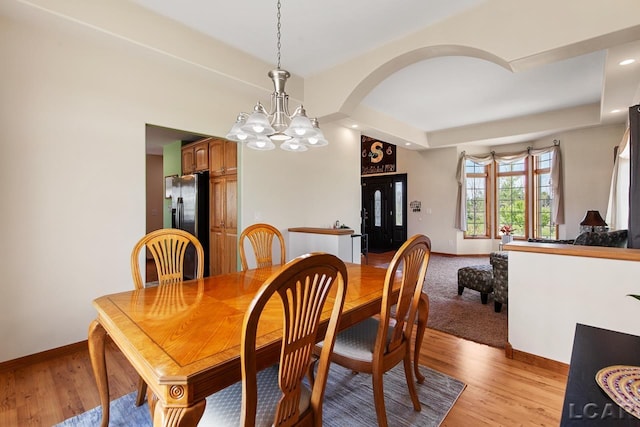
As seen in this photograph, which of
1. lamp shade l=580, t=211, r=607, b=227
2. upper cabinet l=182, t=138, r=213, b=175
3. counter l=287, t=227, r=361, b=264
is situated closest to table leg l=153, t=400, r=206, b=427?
counter l=287, t=227, r=361, b=264

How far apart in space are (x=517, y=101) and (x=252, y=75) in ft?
14.1

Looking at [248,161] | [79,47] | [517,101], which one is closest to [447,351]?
[248,161]

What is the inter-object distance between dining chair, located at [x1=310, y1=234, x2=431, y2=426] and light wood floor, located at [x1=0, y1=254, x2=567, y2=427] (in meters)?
0.49

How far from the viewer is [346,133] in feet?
16.8

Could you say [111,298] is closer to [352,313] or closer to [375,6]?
[352,313]

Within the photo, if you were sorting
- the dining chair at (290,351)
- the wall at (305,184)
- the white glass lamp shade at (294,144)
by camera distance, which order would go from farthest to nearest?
the wall at (305,184)
the white glass lamp shade at (294,144)
the dining chair at (290,351)

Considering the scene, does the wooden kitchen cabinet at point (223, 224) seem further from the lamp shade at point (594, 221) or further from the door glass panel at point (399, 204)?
the door glass panel at point (399, 204)

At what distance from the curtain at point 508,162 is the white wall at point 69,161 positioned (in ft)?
19.3

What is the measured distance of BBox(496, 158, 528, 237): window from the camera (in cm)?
674

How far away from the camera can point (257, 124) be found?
178cm

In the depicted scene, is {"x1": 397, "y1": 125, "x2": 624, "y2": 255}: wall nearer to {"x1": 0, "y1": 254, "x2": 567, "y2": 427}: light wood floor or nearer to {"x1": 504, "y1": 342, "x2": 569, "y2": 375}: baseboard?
{"x1": 504, "y1": 342, "x2": 569, "y2": 375}: baseboard

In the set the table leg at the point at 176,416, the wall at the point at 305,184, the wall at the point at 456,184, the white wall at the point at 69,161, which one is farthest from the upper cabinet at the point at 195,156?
the wall at the point at 456,184

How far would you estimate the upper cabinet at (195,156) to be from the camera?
446 cm

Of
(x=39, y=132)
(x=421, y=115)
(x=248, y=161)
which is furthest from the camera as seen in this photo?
(x=421, y=115)
